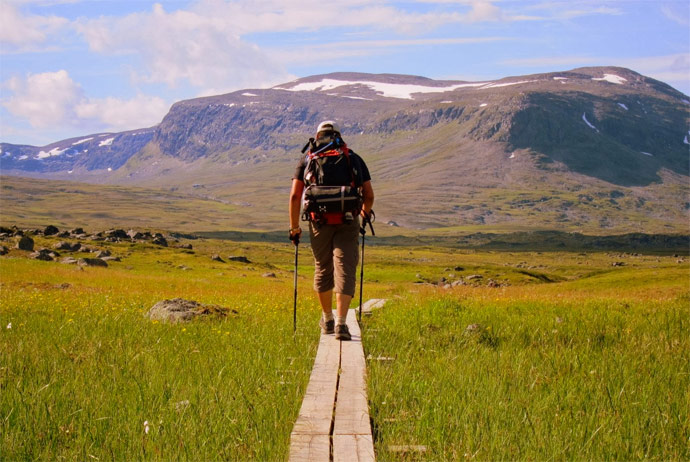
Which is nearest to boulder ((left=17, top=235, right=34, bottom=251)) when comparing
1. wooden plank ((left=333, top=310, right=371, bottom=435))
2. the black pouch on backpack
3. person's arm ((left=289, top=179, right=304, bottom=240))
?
person's arm ((left=289, top=179, right=304, bottom=240))

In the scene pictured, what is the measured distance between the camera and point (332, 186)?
36.2ft

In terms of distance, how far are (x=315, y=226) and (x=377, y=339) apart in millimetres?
2195

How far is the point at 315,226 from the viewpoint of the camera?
11.4 metres

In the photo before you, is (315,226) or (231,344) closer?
(231,344)

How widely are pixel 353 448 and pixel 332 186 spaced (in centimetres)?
606

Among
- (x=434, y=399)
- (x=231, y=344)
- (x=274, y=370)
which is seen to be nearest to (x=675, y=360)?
(x=434, y=399)

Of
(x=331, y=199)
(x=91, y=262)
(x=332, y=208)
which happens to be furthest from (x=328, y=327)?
(x=91, y=262)

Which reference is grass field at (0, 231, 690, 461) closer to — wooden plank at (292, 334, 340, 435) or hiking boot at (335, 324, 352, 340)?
wooden plank at (292, 334, 340, 435)

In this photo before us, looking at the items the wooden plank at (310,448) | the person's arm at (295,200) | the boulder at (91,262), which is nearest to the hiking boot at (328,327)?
the person's arm at (295,200)

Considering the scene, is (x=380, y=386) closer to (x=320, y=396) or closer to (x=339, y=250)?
(x=320, y=396)

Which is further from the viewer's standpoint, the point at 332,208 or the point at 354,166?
the point at 354,166

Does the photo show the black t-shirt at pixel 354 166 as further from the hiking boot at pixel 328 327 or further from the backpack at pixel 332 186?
the hiking boot at pixel 328 327

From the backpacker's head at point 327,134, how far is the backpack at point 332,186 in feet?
0.22

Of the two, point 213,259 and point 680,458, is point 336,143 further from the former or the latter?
point 213,259
